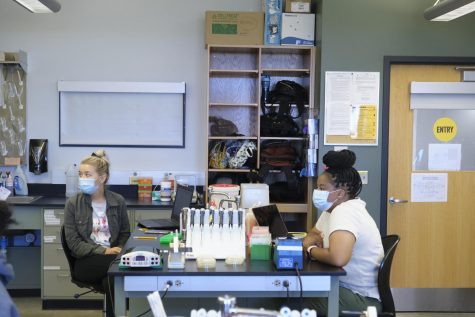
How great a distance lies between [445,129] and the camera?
4434 mm

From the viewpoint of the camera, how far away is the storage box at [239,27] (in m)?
4.45

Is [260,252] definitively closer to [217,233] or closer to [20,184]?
[217,233]

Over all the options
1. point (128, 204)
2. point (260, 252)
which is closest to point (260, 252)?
Answer: point (260, 252)

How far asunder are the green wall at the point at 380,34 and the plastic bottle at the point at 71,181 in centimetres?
227

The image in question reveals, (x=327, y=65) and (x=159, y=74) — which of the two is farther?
(x=159, y=74)

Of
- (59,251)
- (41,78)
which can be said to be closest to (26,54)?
(41,78)

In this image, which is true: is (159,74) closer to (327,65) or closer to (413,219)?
(327,65)

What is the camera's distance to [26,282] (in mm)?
4789

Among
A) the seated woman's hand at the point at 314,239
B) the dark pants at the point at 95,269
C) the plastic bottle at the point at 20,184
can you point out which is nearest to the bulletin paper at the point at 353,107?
the seated woman's hand at the point at 314,239

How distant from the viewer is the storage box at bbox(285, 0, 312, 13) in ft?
14.7

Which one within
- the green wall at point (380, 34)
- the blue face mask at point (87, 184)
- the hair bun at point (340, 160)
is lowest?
the blue face mask at point (87, 184)

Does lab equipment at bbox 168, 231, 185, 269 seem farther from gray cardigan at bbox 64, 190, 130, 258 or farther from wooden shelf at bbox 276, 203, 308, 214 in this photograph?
wooden shelf at bbox 276, 203, 308, 214

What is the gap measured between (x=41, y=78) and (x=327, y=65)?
99.7 inches

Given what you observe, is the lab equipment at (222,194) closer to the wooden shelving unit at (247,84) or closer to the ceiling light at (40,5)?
the wooden shelving unit at (247,84)
